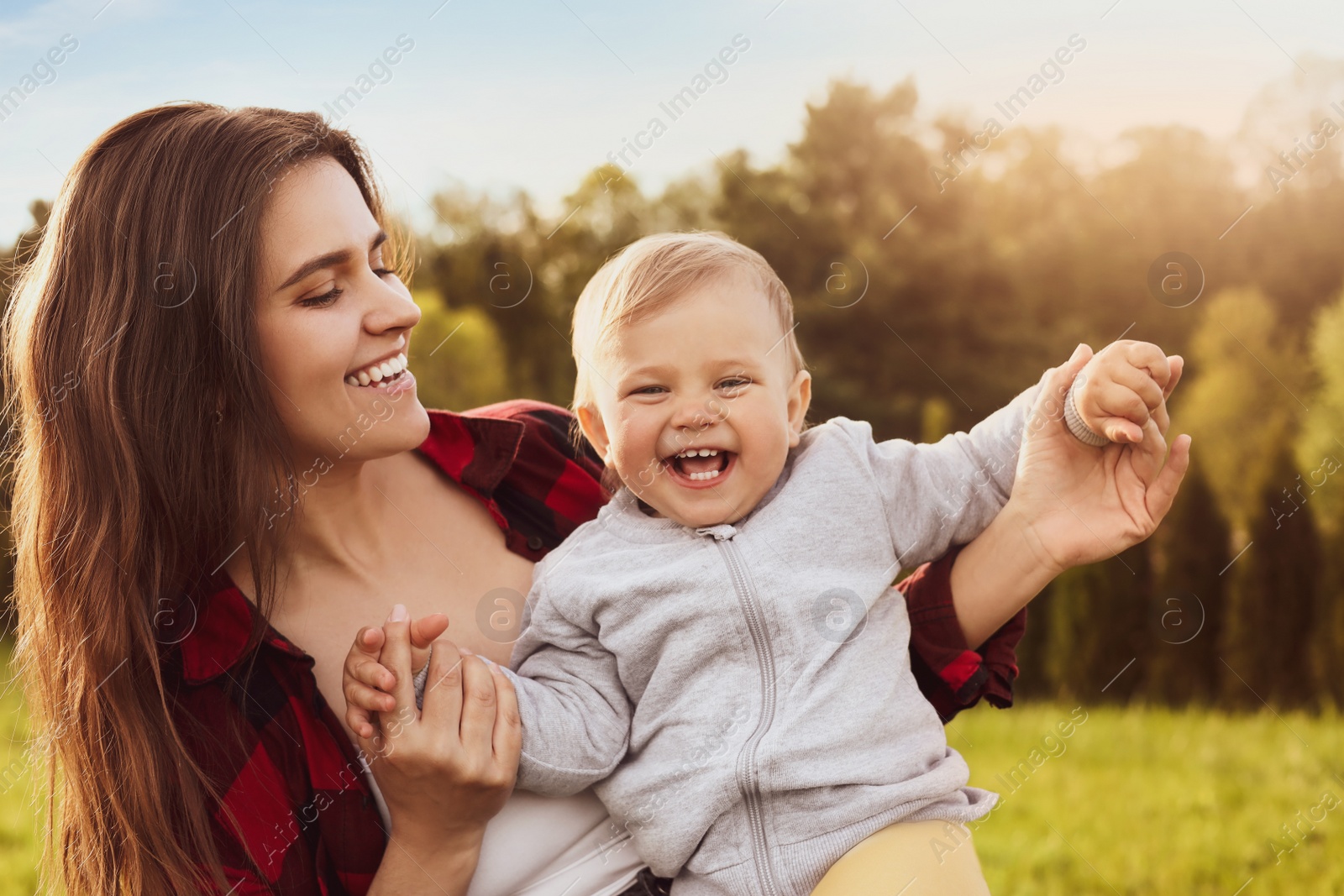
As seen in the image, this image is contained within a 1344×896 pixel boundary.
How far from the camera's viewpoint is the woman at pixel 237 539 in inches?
79.7

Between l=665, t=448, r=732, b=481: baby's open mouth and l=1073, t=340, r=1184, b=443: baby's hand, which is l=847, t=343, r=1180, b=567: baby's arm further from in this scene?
l=665, t=448, r=732, b=481: baby's open mouth

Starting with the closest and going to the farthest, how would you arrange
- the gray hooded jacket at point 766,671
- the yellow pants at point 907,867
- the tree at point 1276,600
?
the yellow pants at point 907,867
the gray hooded jacket at point 766,671
the tree at point 1276,600

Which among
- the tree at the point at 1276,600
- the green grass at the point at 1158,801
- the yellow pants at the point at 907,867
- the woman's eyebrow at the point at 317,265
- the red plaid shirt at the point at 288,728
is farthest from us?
the tree at the point at 1276,600

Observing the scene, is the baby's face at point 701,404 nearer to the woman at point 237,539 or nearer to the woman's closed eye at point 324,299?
the woman at point 237,539

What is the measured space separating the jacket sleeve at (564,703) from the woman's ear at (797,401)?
0.57m

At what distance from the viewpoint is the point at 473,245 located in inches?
388

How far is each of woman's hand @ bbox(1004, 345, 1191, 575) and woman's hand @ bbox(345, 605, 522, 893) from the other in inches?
42.4

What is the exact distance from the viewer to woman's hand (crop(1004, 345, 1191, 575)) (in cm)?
202

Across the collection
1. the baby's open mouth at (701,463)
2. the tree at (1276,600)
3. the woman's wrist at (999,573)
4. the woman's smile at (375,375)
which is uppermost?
the woman's smile at (375,375)

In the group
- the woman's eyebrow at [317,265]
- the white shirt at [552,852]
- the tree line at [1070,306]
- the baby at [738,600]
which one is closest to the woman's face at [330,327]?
the woman's eyebrow at [317,265]

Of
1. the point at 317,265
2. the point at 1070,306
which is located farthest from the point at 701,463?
the point at 1070,306

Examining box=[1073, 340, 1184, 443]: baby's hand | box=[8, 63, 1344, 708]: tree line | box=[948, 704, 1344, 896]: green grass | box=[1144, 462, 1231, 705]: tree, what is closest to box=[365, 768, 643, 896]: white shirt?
box=[1073, 340, 1184, 443]: baby's hand

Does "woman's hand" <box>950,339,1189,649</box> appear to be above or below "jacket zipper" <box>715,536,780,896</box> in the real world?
above

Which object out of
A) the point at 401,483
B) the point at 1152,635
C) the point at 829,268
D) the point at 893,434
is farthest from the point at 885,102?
the point at 401,483
